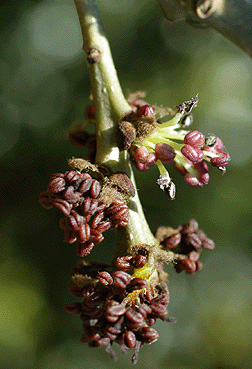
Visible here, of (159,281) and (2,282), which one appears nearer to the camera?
(159,281)

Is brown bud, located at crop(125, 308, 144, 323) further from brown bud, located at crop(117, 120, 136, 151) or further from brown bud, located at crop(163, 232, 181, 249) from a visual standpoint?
brown bud, located at crop(117, 120, 136, 151)

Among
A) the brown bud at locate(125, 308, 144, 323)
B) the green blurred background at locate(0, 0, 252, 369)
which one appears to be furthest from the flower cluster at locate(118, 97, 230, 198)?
the green blurred background at locate(0, 0, 252, 369)

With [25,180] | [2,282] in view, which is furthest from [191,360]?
[25,180]

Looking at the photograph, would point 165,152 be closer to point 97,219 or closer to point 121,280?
point 97,219

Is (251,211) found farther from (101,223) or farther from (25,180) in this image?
(101,223)

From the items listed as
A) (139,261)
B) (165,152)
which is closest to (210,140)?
(165,152)

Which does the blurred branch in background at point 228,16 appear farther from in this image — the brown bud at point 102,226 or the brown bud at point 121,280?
the brown bud at point 121,280
